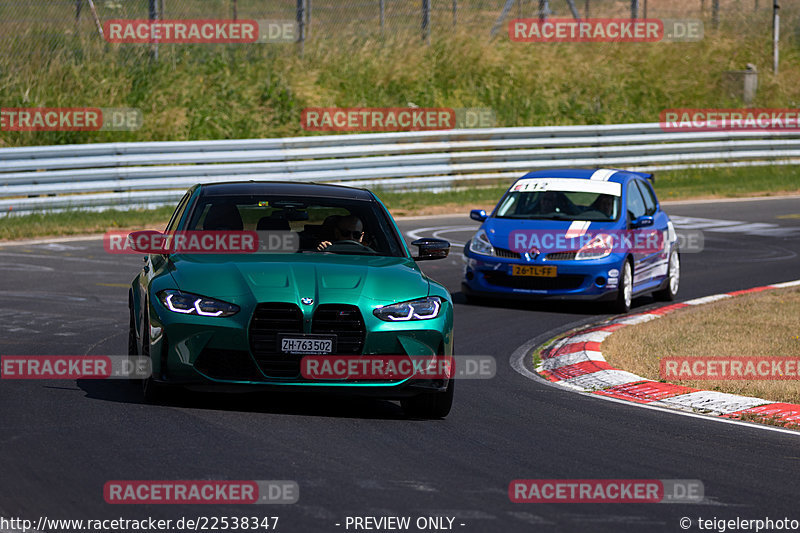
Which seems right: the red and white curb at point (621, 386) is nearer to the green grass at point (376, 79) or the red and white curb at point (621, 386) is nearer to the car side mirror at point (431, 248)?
the car side mirror at point (431, 248)

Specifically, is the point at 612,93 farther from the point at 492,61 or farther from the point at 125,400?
the point at 125,400

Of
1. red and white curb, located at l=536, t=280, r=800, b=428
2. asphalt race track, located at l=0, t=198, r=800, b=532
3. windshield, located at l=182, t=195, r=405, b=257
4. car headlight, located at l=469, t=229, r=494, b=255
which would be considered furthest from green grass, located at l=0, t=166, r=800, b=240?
windshield, located at l=182, t=195, r=405, b=257

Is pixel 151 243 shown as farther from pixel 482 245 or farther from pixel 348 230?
pixel 482 245

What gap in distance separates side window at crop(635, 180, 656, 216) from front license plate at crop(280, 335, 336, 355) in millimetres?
9175

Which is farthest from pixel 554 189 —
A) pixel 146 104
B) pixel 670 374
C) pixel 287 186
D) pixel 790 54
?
pixel 790 54

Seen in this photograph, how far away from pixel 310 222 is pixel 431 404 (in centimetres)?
185

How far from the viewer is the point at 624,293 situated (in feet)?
48.0

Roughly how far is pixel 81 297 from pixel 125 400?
237 inches

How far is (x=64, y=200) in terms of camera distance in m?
22.1

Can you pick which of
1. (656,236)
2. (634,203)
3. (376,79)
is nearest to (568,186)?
(634,203)

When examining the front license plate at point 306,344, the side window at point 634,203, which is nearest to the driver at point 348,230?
the front license plate at point 306,344

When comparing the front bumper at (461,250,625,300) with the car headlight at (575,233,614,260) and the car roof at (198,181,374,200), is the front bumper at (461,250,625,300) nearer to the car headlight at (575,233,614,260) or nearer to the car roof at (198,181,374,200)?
the car headlight at (575,233,614,260)

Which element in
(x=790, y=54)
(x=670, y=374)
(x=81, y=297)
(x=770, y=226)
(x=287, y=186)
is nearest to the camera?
(x=287, y=186)

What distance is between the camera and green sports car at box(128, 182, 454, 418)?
7.70 m
